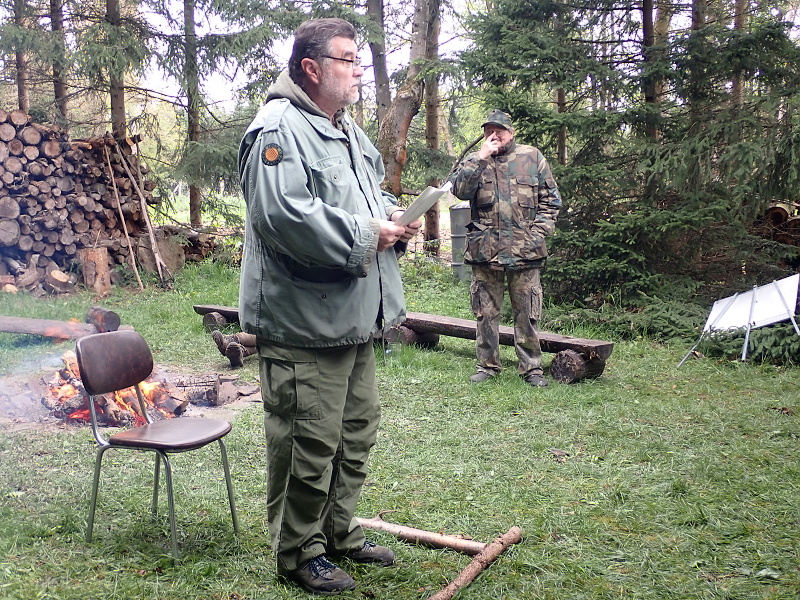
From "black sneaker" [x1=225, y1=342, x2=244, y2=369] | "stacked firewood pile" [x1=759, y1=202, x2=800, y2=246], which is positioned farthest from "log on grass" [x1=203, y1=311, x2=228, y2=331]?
"stacked firewood pile" [x1=759, y1=202, x2=800, y2=246]

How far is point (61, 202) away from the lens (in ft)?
34.8

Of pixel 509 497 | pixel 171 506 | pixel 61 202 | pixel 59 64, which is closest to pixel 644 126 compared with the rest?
pixel 509 497

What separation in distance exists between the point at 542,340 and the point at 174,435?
412 cm

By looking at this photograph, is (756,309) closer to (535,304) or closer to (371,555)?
(535,304)

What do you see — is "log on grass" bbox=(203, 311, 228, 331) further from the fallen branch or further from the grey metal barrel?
the fallen branch

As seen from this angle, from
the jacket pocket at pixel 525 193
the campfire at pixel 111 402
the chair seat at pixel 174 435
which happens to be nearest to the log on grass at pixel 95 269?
the campfire at pixel 111 402

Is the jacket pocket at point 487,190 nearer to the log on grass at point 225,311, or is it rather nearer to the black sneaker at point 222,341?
the black sneaker at point 222,341

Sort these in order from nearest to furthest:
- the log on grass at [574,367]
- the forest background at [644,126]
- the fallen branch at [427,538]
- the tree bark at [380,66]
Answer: the fallen branch at [427,538]
the log on grass at [574,367]
the forest background at [644,126]
the tree bark at [380,66]

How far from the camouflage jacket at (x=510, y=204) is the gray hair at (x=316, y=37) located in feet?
11.6

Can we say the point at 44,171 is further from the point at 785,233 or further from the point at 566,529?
the point at 785,233

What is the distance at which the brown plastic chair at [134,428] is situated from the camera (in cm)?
303

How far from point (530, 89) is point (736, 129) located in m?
2.45

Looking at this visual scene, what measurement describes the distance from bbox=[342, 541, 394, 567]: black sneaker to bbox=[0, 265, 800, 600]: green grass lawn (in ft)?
0.17

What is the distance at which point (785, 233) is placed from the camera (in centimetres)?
950
